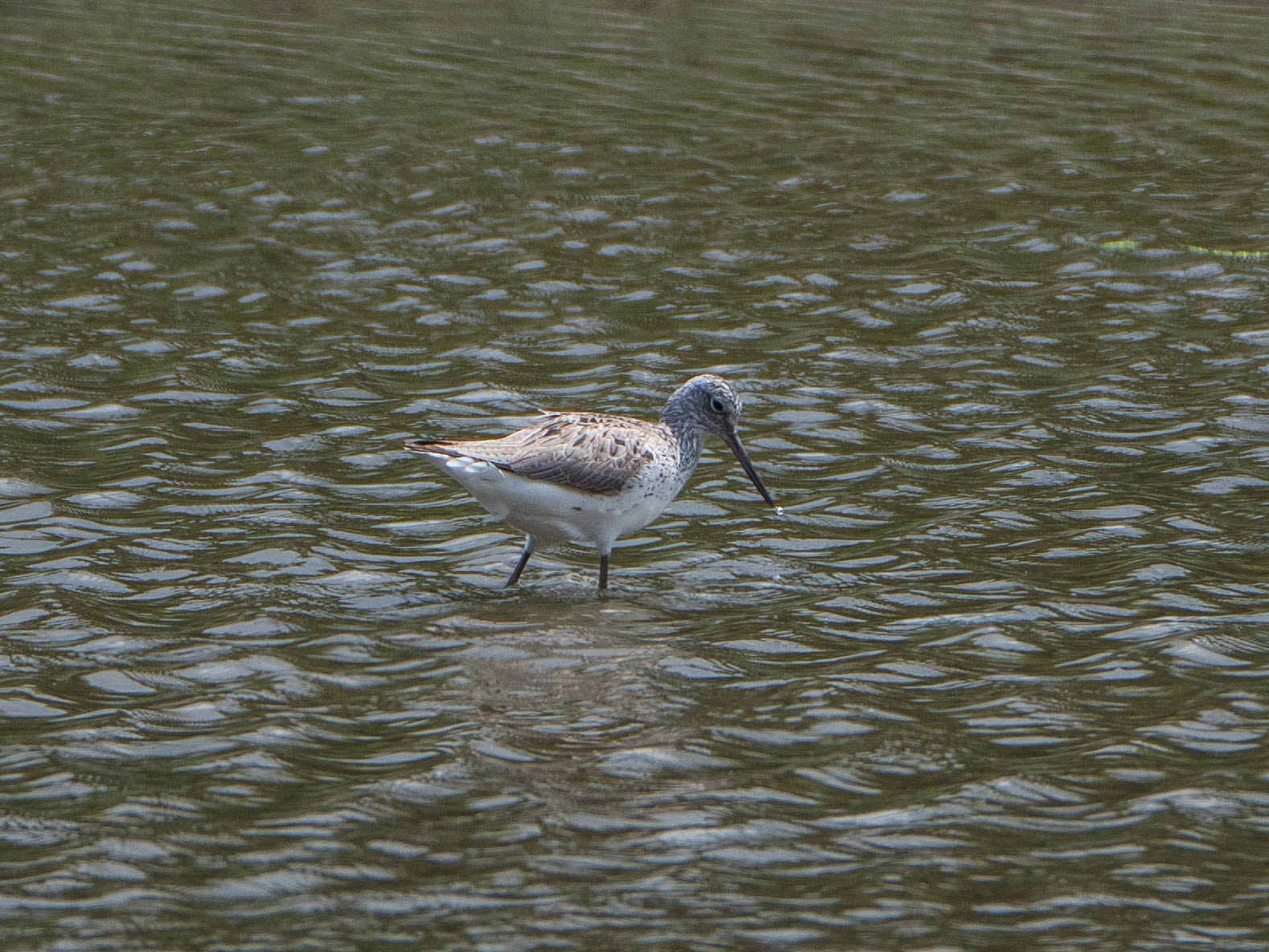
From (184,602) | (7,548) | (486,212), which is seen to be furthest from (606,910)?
(486,212)

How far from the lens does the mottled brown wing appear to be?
11.2 meters

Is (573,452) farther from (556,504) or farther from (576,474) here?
(556,504)

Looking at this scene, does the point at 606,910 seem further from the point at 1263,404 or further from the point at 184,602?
the point at 1263,404

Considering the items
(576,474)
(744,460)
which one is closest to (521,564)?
(576,474)

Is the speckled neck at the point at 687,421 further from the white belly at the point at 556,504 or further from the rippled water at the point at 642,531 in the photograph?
the rippled water at the point at 642,531

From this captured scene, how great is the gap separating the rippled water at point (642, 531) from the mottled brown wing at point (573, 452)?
86cm

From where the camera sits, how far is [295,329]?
16.2m

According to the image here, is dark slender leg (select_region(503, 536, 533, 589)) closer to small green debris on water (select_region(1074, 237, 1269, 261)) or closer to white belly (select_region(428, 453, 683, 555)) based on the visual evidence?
white belly (select_region(428, 453, 683, 555))

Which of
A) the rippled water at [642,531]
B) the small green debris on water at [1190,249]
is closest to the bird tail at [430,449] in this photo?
the rippled water at [642,531]

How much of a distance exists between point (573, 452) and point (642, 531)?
1811 mm

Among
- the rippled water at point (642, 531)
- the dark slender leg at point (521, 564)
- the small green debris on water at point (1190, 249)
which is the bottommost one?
the dark slender leg at point (521, 564)

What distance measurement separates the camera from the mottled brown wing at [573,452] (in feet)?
36.8

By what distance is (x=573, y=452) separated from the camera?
11.4 metres

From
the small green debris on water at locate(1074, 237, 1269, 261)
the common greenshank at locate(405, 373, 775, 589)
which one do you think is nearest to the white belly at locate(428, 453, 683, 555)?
the common greenshank at locate(405, 373, 775, 589)
